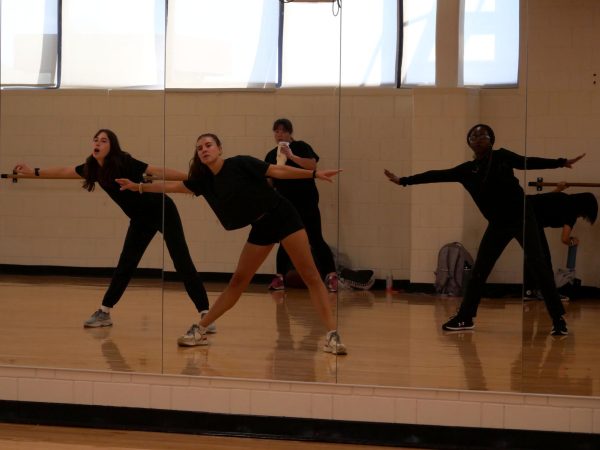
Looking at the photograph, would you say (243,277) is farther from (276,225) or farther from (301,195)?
(301,195)

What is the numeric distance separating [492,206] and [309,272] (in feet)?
2.83

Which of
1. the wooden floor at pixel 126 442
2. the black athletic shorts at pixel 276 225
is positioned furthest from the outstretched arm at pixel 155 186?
the wooden floor at pixel 126 442

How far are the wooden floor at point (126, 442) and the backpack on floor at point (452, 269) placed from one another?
0.78 metres

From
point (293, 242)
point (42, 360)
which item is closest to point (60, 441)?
point (42, 360)

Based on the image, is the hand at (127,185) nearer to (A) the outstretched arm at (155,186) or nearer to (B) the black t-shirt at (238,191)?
(A) the outstretched arm at (155,186)

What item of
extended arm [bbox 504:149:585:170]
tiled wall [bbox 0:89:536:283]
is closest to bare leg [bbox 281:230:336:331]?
tiled wall [bbox 0:89:536:283]

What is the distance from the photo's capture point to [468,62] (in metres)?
4.29

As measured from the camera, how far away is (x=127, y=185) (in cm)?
455

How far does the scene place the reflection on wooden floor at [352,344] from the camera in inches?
165

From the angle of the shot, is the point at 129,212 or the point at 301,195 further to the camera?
the point at 129,212

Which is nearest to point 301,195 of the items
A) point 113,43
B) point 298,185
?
point 298,185

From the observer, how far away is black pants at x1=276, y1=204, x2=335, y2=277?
4.34 m

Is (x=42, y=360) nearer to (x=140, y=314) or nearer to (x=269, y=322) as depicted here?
(x=140, y=314)

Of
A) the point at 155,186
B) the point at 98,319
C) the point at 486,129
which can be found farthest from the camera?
the point at 98,319
